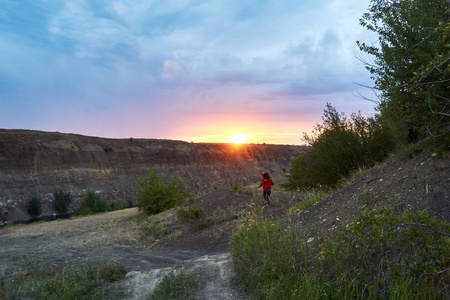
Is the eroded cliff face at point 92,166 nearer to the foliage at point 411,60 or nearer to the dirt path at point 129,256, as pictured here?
the dirt path at point 129,256

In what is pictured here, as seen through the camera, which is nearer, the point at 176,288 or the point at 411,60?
the point at 176,288

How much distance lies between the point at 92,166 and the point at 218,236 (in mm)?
53613

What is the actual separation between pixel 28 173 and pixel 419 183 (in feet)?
185

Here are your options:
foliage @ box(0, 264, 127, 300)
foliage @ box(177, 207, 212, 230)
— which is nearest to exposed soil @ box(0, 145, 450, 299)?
foliage @ box(177, 207, 212, 230)

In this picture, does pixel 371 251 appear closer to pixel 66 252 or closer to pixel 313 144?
pixel 66 252

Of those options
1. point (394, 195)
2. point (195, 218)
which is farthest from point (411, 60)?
point (195, 218)

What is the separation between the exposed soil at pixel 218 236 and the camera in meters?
6.54

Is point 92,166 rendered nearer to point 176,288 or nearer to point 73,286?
point 73,286

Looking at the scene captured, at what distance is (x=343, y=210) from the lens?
307 inches

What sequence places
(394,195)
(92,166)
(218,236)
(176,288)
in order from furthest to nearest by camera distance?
(92,166)
(218,236)
(394,195)
(176,288)

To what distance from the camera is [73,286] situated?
21.1 feet

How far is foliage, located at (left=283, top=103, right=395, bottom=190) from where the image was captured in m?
16.7

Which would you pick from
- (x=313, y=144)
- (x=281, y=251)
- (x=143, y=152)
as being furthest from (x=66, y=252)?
(x=143, y=152)

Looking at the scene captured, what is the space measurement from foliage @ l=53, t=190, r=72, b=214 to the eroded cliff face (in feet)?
3.84
